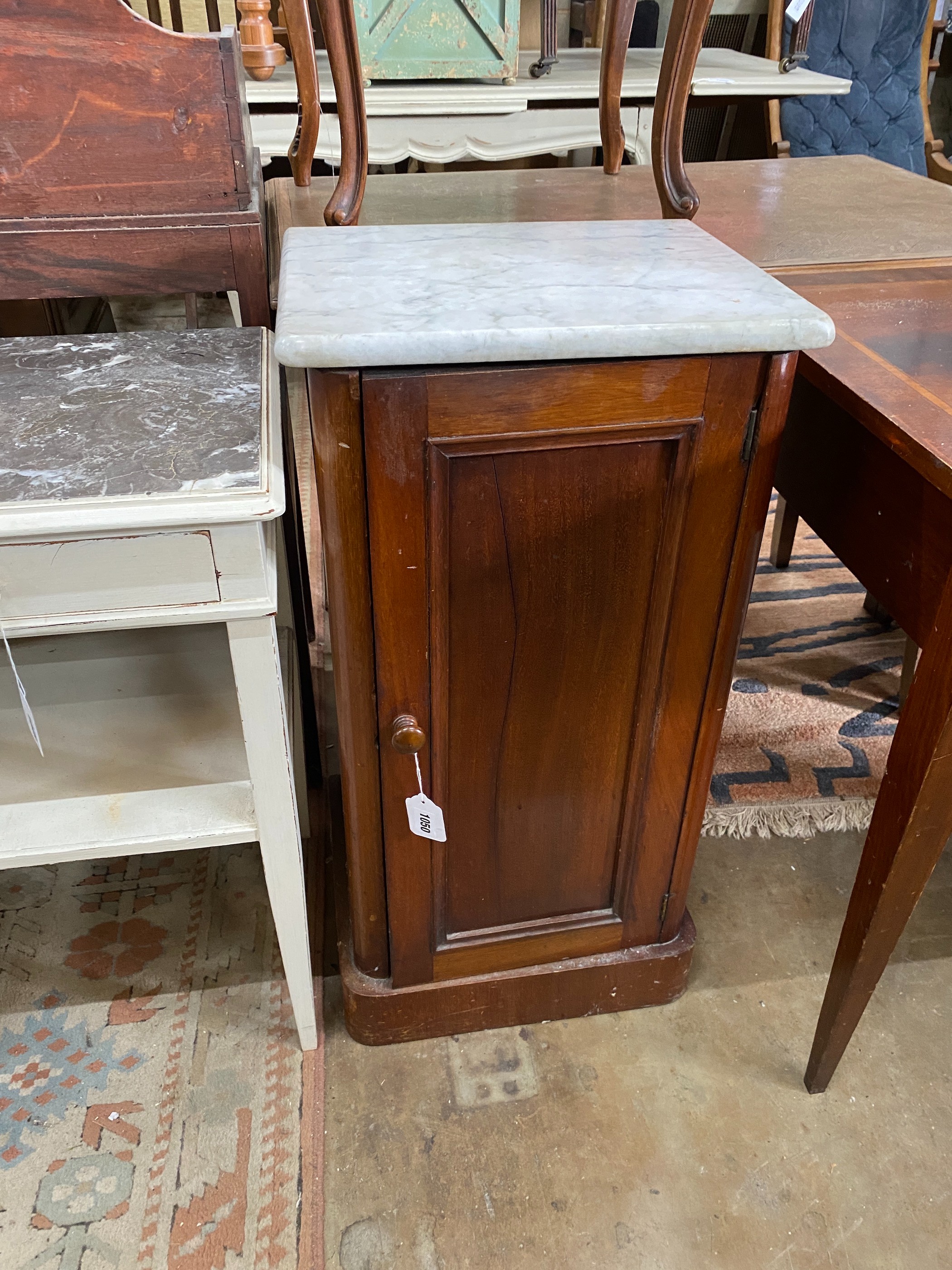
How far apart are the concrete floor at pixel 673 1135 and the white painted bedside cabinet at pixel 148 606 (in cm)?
18

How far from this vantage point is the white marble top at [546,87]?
2.17 m

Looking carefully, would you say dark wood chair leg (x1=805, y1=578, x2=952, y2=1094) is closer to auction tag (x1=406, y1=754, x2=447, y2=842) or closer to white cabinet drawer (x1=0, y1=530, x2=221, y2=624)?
auction tag (x1=406, y1=754, x2=447, y2=842)

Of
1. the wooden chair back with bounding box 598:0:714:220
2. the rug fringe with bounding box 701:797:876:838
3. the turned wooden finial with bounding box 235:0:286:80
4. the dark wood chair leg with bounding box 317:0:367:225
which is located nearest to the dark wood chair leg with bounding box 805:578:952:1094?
the rug fringe with bounding box 701:797:876:838

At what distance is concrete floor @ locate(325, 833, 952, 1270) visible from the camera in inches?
36.0

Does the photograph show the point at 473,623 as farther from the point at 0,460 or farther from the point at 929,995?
the point at 929,995

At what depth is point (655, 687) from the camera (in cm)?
88

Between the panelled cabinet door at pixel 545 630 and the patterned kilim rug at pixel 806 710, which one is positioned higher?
the panelled cabinet door at pixel 545 630

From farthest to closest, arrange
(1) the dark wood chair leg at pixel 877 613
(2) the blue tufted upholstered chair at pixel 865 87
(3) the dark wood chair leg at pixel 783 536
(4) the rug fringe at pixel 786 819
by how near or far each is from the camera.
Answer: (2) the blue tufted upholstered chair at pixel 865 87 < (3) the dark wood chair leg at pixel 783 536 < (1) the dark wood chair leg at pixel 877 613 < (4) the rug fringe at pixel 786 819

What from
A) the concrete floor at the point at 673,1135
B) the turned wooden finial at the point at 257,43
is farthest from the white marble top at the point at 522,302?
the turned wooden finial at the point at 257,43

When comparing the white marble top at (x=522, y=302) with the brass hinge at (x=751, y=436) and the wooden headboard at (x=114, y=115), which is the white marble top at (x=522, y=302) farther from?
the wooden headboard at (x=114, y=115)

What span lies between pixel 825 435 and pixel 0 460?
776mm

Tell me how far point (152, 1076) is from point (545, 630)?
28.0 inches

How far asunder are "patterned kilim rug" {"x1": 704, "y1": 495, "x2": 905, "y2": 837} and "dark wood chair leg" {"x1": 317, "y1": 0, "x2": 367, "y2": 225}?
3.30 feet

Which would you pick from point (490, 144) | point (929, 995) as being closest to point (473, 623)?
point (929, 995)
